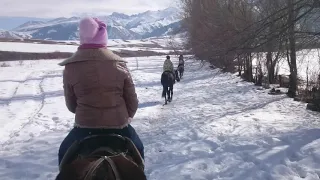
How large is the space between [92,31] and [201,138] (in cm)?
669

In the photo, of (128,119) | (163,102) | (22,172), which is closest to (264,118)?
(163,102)

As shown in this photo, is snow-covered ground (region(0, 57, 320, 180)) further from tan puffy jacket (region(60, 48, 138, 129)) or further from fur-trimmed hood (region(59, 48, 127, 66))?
fur-trimmed hood (region(59, 48, 127, 66))

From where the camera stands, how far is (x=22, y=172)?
7133 millimetres

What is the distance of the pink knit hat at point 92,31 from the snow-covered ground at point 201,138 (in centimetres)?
376

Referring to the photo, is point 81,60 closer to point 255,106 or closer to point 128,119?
point 128,119

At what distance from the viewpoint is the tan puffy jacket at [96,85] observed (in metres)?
3.44

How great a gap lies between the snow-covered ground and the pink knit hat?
148 inches

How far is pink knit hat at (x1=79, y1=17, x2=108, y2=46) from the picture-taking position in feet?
11.4

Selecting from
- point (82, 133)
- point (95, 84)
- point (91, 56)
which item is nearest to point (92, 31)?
point (91, 56)

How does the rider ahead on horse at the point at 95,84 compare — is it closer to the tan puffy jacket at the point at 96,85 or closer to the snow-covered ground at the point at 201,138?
the tan puffy jacket at the point at 96,85

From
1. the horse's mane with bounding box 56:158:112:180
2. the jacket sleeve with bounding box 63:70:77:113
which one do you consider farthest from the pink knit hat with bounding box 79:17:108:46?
the horse's mane with bounding box 56:158:112:180

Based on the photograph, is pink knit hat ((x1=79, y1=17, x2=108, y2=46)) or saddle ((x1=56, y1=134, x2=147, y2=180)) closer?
saddle ((x1=56, y1=134, x2=147, y2=180))

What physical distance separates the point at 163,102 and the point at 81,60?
1373 centimetres

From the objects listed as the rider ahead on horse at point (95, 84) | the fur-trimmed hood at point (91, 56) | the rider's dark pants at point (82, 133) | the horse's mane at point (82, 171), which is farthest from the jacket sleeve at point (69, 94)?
the horse's mane at point (82, 171)
